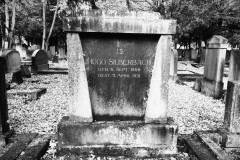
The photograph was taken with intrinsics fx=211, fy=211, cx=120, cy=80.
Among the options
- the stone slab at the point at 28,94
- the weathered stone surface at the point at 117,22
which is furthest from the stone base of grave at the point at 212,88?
the stone slab at the point at 28,94

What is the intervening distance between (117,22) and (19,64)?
899 centimetres

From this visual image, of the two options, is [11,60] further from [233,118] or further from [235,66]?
[233,118]

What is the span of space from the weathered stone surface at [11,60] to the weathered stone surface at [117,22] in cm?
735

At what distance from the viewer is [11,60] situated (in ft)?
31.0

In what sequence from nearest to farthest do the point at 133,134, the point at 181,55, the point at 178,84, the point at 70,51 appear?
1. the point at 70,51
2. the point at 133,134
3. the point at 178,84
4. the point at 181,55

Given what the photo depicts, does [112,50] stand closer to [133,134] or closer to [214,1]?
[133,134]

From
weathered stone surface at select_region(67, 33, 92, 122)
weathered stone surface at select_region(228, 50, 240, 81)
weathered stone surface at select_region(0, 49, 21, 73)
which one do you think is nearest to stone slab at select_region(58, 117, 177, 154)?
weathered stone surface at select_region(67, 33, 92, 122)

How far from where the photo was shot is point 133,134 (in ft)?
10.5

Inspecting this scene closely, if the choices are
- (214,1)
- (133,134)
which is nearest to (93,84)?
(133,134)

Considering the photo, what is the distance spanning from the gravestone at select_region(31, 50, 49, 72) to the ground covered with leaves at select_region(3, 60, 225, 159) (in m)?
4.94

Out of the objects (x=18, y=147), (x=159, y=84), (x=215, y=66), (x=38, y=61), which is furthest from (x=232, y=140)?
(x=38, y=61)

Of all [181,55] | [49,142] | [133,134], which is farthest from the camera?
[181,55]

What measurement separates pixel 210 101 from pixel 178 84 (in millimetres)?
3197

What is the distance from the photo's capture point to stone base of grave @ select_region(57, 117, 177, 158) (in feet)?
10.4
